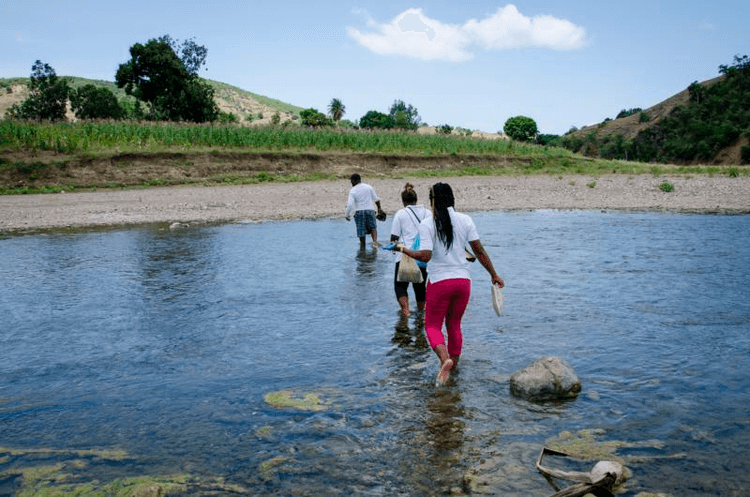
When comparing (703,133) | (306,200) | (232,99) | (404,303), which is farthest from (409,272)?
(232,99)

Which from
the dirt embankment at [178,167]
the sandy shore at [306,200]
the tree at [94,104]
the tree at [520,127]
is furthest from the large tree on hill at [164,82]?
the tree at [520,127]

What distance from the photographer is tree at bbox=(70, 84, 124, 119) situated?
68931mm

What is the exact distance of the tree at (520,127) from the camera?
10622 centimetres

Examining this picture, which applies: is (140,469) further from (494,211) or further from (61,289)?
(494,211)

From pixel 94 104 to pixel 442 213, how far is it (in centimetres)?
7265

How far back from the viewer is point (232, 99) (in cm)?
14438

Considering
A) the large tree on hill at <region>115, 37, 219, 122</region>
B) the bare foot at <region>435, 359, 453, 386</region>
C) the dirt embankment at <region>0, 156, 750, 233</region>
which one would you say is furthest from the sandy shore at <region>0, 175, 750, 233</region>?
the large tree on hill at <region>115, 37, 219, 122</region>

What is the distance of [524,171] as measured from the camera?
35125 mm

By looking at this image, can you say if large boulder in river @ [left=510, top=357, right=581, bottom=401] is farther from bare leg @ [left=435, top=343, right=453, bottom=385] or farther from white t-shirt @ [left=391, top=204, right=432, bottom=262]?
white t-shirt @ [left=391, top=204, right=432, bottom=262]

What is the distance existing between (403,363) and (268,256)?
7.53 m

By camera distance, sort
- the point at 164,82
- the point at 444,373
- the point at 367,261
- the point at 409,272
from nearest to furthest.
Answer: the point at 444,373
the point at 409,272
the point at 367,261
the point at 164,82

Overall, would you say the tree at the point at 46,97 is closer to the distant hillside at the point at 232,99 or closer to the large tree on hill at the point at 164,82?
the large tree on hill at the point at 164,82

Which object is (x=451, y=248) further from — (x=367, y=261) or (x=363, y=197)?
(x=363, y=197)

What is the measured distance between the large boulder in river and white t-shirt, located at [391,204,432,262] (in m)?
2.83
